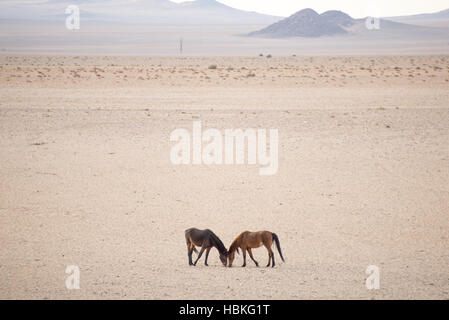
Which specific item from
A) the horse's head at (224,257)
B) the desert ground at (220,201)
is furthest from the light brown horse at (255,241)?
the desert ground at (220,201)

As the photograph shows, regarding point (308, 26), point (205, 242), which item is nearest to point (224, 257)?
point (205, 242)

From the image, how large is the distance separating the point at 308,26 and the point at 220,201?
155 meters

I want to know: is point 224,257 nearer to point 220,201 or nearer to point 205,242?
point 205,242

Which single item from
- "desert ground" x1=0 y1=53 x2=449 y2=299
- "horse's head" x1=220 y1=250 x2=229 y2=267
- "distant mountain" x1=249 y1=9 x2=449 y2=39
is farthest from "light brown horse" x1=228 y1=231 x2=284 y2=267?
"distant mountain" x1=249 y1=9 x2=449 y2=39

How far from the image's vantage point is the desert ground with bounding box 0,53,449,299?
632 centimetres

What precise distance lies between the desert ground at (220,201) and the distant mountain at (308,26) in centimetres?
13429

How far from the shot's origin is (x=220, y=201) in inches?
A: 401

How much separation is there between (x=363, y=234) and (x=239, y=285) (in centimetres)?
299

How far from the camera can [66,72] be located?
3750cm

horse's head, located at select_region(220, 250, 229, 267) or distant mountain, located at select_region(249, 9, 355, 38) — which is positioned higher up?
distant mountain, located at select_region(249, 9, 355, 38)

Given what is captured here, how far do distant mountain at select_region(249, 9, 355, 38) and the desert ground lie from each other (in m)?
134

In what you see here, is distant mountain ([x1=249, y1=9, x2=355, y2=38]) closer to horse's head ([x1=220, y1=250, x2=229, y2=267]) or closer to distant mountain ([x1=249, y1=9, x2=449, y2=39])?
distant mountain ([x1=249, y1=9, x2=449, y2=39])

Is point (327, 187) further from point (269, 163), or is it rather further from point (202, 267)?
point (202, 267)

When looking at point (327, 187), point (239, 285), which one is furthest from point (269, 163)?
point (239, 285)
